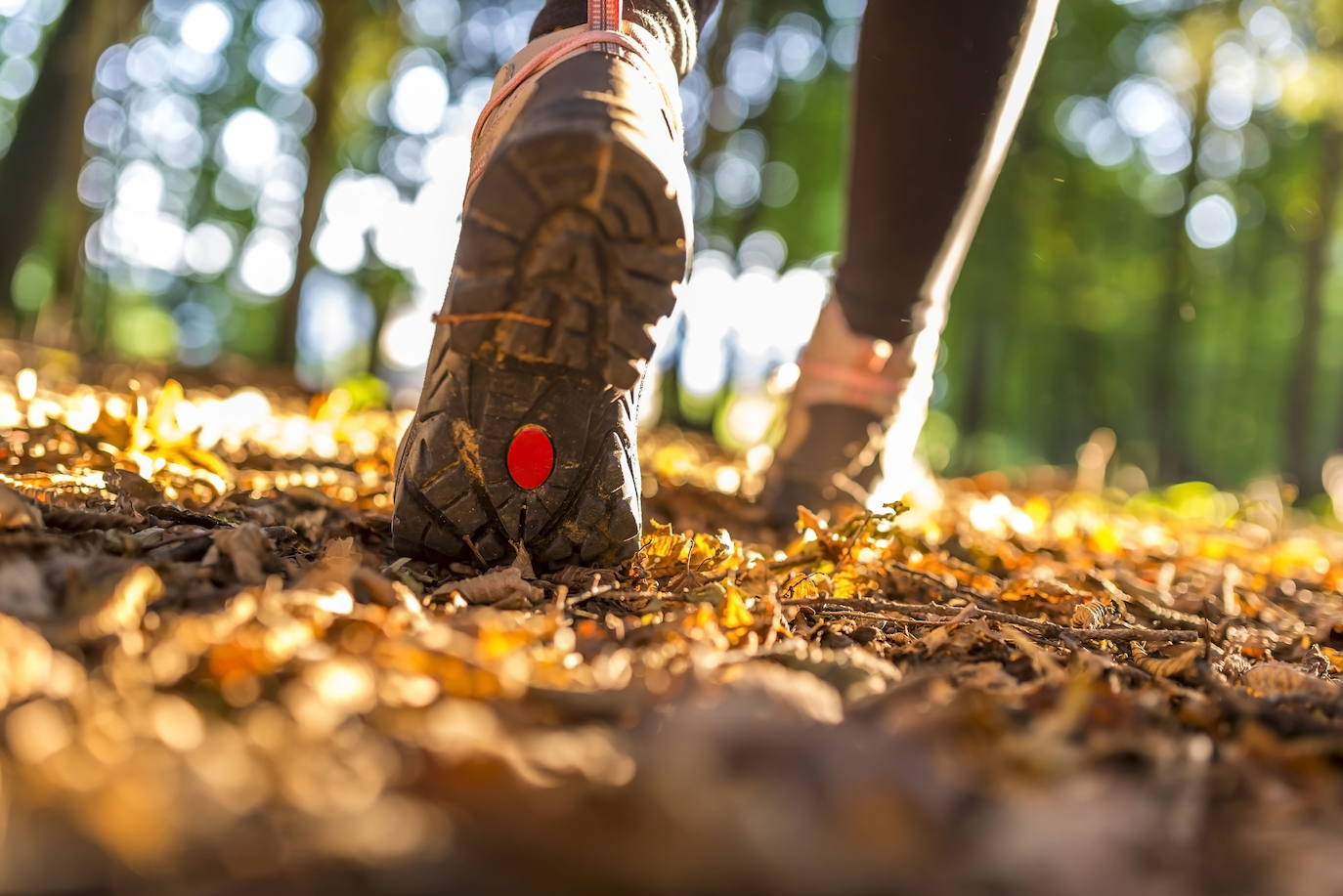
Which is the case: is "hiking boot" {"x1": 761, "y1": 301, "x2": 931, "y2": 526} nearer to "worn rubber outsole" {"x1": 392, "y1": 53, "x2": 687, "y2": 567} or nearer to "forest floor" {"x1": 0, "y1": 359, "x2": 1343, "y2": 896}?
"forest floor" {"x1": 0, "y1": 359, "x2": 1343, "y2": 896}

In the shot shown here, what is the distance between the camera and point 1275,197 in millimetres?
13117

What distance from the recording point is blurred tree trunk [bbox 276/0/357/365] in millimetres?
8328

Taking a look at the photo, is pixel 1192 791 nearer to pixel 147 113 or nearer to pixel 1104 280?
pixel 1104 280

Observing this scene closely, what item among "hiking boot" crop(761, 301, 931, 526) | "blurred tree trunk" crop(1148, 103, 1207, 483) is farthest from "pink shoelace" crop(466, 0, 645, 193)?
"blurred tree trunk" crop(1148, 103, 1207, 483)

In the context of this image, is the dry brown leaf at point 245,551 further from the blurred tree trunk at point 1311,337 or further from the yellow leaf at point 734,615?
the blurred tree trunk at point 1311,337

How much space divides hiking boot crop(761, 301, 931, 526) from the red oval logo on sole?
0.94 metres

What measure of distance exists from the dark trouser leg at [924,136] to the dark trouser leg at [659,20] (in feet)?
1.21

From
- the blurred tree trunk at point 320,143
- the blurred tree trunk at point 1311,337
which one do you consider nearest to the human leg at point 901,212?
the blurred tree trunk at point 320,143

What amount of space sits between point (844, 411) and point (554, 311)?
1.04m

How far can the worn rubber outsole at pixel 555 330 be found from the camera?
114 centimetres

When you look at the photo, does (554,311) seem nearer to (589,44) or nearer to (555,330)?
(555,330)

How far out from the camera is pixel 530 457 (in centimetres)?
129

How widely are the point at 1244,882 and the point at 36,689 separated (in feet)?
2.54

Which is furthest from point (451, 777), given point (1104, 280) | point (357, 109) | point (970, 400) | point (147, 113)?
point (147, 113)
